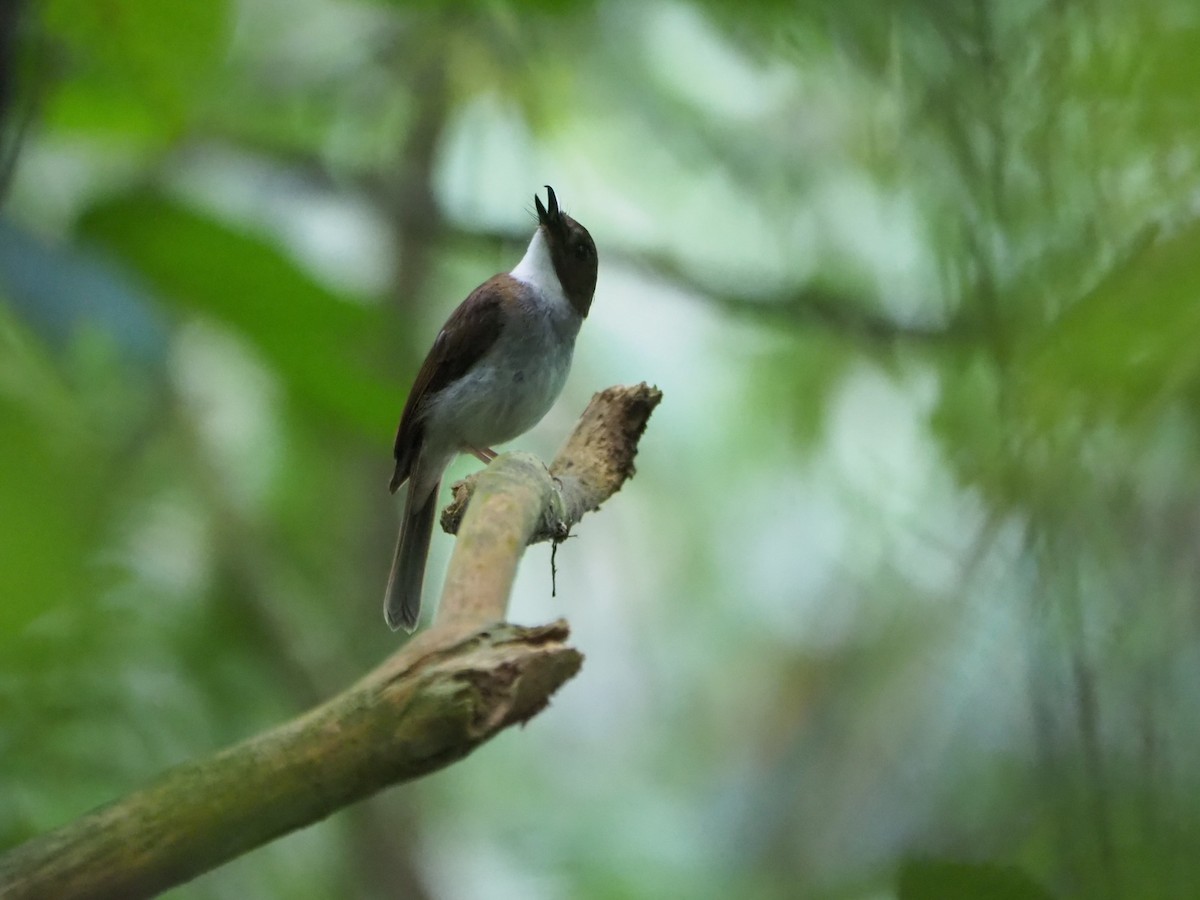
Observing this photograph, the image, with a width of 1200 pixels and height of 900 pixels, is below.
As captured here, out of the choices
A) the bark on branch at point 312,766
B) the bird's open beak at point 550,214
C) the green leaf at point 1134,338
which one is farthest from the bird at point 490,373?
the green leaf at point 1134,338

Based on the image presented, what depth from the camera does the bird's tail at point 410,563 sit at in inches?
103

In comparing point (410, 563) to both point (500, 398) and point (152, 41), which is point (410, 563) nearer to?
point (500, 398)

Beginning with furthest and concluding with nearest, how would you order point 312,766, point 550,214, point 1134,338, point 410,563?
point 410,563 → point 550,214 → point 312,766 → point 1134,338

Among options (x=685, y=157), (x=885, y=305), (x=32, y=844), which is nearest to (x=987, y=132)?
(x=32, y=844)

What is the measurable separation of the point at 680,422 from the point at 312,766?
11.8ft

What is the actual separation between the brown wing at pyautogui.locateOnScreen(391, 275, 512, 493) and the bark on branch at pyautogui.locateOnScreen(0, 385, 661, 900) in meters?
1.87

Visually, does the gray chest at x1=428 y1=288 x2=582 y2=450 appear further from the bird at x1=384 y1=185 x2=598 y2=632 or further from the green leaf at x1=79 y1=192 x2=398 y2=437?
the green leaf at x1=79 y1=192 x2=398 y2=437

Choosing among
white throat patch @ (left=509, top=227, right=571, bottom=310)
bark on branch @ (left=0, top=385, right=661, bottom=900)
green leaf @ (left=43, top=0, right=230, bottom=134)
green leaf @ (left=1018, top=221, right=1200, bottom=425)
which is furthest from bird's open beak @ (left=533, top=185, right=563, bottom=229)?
green leaf @ (left=1018, top=221, right=1200, bottom=425)

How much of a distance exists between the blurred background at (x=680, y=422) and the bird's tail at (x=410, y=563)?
160 mm

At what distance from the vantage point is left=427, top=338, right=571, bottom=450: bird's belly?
9.60ft

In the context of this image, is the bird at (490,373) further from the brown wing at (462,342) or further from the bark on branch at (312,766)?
the bark on branch at (312,766)

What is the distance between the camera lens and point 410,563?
2.91 meters

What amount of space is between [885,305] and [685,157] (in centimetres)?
139

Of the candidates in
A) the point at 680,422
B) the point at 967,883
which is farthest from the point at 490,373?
the point at 967,883
